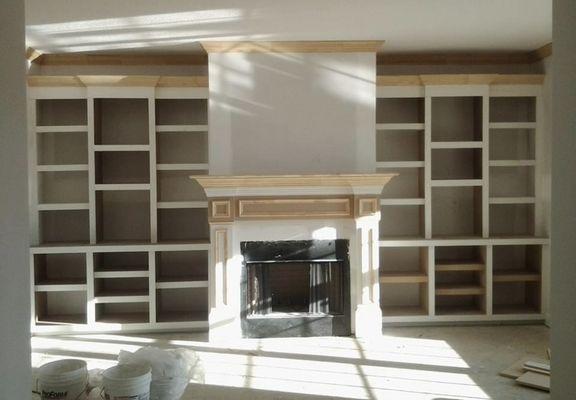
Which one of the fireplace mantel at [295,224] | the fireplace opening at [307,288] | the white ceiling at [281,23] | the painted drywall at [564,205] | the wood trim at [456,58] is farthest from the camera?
the wood trim at [456,58]

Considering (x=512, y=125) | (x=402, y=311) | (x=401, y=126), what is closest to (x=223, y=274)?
(x=402, y=311)

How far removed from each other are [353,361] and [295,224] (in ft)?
4.11

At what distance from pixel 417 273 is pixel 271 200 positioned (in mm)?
1682

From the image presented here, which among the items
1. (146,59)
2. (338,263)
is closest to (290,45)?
(146,59)

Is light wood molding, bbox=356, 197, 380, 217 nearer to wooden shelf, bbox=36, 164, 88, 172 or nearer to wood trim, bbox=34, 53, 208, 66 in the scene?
wood trim, bbox=34, 53, 208, 66

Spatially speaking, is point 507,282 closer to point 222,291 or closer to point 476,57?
point 476,57

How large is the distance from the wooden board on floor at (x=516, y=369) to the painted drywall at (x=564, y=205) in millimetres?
2805

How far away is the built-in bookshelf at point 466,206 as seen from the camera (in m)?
5.46

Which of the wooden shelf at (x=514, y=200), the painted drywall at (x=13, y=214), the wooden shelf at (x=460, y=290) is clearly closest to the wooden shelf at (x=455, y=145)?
the wooden shelf at (x=514, y=200)

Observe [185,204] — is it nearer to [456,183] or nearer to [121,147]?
[121,147]

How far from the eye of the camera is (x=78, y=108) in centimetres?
572

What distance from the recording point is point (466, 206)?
5.86 meters

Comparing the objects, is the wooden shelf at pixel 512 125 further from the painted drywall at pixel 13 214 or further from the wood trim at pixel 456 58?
the painted drywall at pixel 13 214

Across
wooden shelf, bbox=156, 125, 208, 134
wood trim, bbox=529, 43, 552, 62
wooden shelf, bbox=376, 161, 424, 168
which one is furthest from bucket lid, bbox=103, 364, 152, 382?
wood trim, bbox=529, 43, 552, 62
